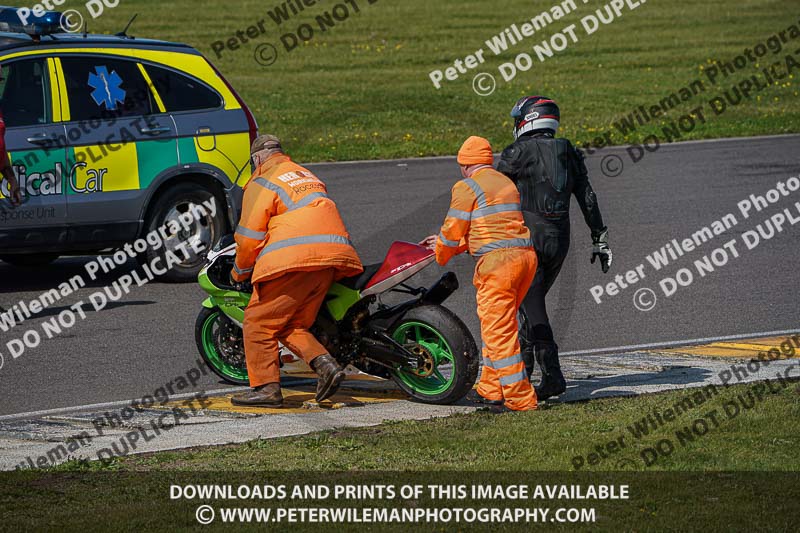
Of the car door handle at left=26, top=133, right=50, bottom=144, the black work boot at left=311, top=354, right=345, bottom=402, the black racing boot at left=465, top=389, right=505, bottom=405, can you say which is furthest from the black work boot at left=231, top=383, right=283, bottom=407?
the car door handle at left=26, top=133, right=50, bottom=144

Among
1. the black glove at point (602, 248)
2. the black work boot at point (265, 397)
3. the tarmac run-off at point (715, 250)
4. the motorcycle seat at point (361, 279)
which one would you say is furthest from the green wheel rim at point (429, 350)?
the tarmac run-off at point (715, 250)

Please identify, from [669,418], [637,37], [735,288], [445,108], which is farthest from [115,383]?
[637,37]

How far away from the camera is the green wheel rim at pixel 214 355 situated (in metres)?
8.67

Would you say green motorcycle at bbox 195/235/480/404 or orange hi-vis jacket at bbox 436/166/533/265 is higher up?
orange hi-vis jacket at bbox 436/166/533/265

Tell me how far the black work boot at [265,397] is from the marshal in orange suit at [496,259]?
1180 mm

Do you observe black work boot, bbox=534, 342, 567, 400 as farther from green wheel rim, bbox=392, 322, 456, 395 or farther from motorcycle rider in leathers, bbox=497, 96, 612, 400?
green wheel rim, bbox=392, 322, 456, 395

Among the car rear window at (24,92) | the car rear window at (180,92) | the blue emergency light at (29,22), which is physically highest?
the blue emergency light at (29,22)

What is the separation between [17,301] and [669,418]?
6.19m

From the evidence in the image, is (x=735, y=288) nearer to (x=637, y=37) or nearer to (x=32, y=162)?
(x=32, y=162)

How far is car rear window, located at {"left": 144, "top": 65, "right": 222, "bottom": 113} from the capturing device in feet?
39.1

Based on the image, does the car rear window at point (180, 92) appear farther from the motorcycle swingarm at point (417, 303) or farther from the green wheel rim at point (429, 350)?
the green wheel rim at point (429, 350)

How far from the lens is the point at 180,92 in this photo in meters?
12.0

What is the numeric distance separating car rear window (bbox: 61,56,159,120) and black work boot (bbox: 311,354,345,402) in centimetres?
455

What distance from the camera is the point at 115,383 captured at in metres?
8.68
